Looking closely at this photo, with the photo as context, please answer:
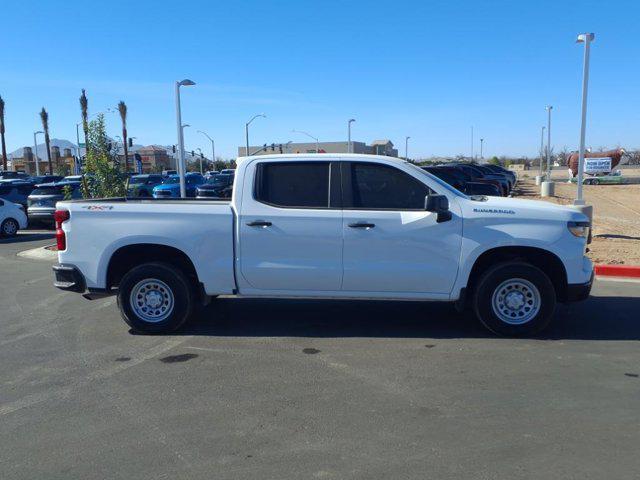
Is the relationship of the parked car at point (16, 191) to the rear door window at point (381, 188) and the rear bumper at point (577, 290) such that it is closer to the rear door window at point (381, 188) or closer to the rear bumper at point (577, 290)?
the rear door window at point (381, 188)

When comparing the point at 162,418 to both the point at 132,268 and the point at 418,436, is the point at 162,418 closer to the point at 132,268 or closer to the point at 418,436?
the point at 418,436

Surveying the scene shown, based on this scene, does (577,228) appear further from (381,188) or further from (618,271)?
(618,271)

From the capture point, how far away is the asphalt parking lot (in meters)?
3.79

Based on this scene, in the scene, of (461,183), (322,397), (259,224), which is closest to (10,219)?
(259,224)

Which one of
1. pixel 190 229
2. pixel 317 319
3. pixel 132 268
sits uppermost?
pixel 190 229

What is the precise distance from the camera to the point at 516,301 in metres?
6.32

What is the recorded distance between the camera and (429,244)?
20.3ft

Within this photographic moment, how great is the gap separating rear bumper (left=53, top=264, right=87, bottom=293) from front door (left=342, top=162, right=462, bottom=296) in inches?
118

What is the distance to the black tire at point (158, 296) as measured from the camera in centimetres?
656

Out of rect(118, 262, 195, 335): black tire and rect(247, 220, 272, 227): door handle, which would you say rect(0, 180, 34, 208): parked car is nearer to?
rect(118, 262, 195, 335): black tire

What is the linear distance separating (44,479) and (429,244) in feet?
13.5

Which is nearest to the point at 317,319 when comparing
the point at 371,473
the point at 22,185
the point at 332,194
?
the point at 332,194

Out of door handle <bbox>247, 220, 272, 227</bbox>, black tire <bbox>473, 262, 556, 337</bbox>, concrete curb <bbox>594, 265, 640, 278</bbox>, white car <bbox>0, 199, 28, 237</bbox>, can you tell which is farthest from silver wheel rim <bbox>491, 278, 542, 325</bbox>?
white car <bbox>0, 199, 28, 237</bbox>

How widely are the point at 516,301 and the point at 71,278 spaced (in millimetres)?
4992
